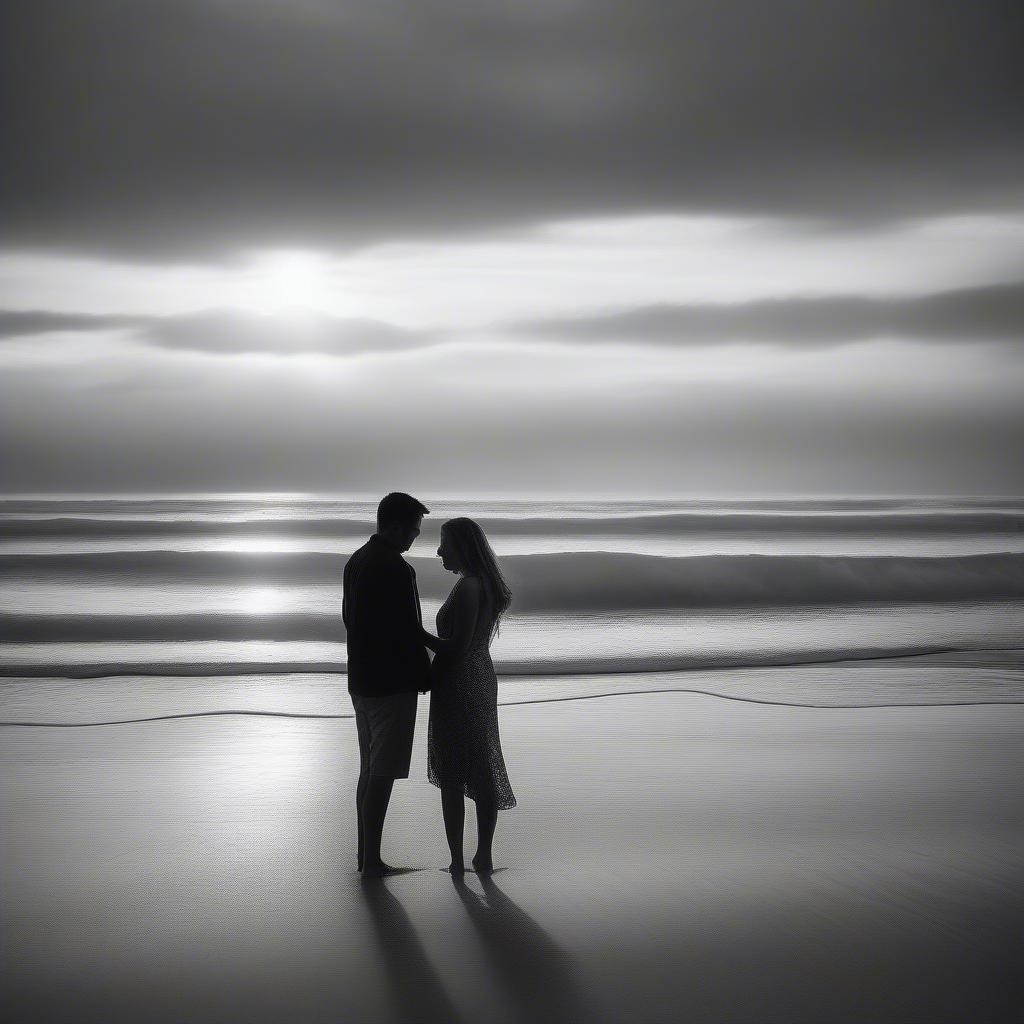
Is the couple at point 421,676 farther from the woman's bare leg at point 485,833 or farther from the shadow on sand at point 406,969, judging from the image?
the shadow on sand at point 406,969

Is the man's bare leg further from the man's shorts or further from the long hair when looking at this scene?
the long hair

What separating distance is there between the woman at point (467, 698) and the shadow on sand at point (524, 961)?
272mm

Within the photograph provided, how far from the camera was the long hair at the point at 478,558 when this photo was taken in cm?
353

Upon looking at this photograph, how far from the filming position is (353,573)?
11.7 ft

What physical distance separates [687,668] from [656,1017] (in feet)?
20.6

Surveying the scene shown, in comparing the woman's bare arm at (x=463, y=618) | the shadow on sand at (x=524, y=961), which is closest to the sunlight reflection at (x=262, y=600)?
the woman's bare arm at (x=463, y=618)

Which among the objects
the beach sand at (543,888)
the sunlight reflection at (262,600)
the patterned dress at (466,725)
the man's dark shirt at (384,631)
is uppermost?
the man's dark shirt at (384,631)

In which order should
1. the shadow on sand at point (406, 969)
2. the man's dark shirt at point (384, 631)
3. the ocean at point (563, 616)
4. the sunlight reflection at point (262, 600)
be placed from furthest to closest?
the sunlight reflection at point (262, 600) < the ocean at point (563, 616) < the man's dark shirt at point (384, 631) < the shadow on sand at point (406, 969)

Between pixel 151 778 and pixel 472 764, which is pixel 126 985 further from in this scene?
pixel 151 778

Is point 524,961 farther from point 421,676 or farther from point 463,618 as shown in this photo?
point 463,618

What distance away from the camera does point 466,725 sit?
3.57 metres

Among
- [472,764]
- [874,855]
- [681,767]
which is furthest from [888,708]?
[472,764]

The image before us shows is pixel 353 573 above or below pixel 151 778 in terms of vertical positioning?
above

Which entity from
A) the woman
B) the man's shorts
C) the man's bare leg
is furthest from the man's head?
the man's bare leg
